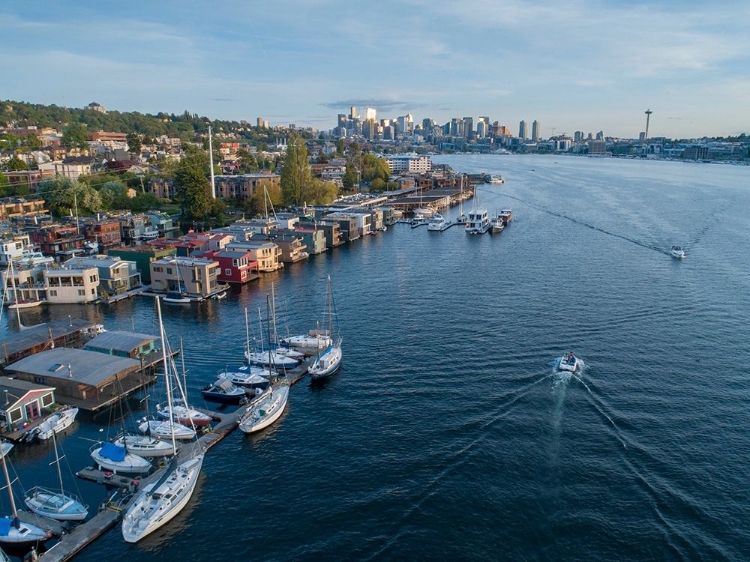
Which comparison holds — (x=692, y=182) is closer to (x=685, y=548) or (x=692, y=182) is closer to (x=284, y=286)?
(x=284, y=286)

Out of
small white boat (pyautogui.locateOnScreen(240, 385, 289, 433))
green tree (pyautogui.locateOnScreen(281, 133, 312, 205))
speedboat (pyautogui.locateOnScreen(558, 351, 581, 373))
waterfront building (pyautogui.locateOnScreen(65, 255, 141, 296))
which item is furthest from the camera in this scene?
green tree (pyautogui.locateOnScreen(281, 133, 312, 205))

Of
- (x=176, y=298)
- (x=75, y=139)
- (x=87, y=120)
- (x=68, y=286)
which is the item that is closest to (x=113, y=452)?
(x=176, y=298)

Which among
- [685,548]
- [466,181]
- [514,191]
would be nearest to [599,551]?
[685,548]

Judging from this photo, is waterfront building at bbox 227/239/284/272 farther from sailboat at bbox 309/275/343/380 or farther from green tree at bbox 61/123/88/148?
green tree at bbox 61/123/88/148

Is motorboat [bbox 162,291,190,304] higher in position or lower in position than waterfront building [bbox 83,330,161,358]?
lower

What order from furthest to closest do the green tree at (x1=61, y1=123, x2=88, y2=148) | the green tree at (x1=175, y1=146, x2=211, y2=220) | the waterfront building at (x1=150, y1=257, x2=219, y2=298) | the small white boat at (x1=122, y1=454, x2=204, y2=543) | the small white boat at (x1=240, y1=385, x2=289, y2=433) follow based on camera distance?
the green tree at (x1=61, y1=123, x2=88, y2=148) → the green tree at (x1=175, y1=146, x2=211, y2=220) → the waterfront building at (x1=150, y1=257, x2=219, y2=298) → the small white boat at (x1=240, y1=385, x2=289, y2=433) → the small white boat at (x1=122, y1=454, x2=204, y2=543)

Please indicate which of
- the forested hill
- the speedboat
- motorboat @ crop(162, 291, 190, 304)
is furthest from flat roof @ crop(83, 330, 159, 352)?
the forested hill

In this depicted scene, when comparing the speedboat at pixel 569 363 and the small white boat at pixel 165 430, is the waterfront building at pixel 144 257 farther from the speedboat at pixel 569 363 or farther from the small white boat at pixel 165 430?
the speedboat at pixel 569 363
